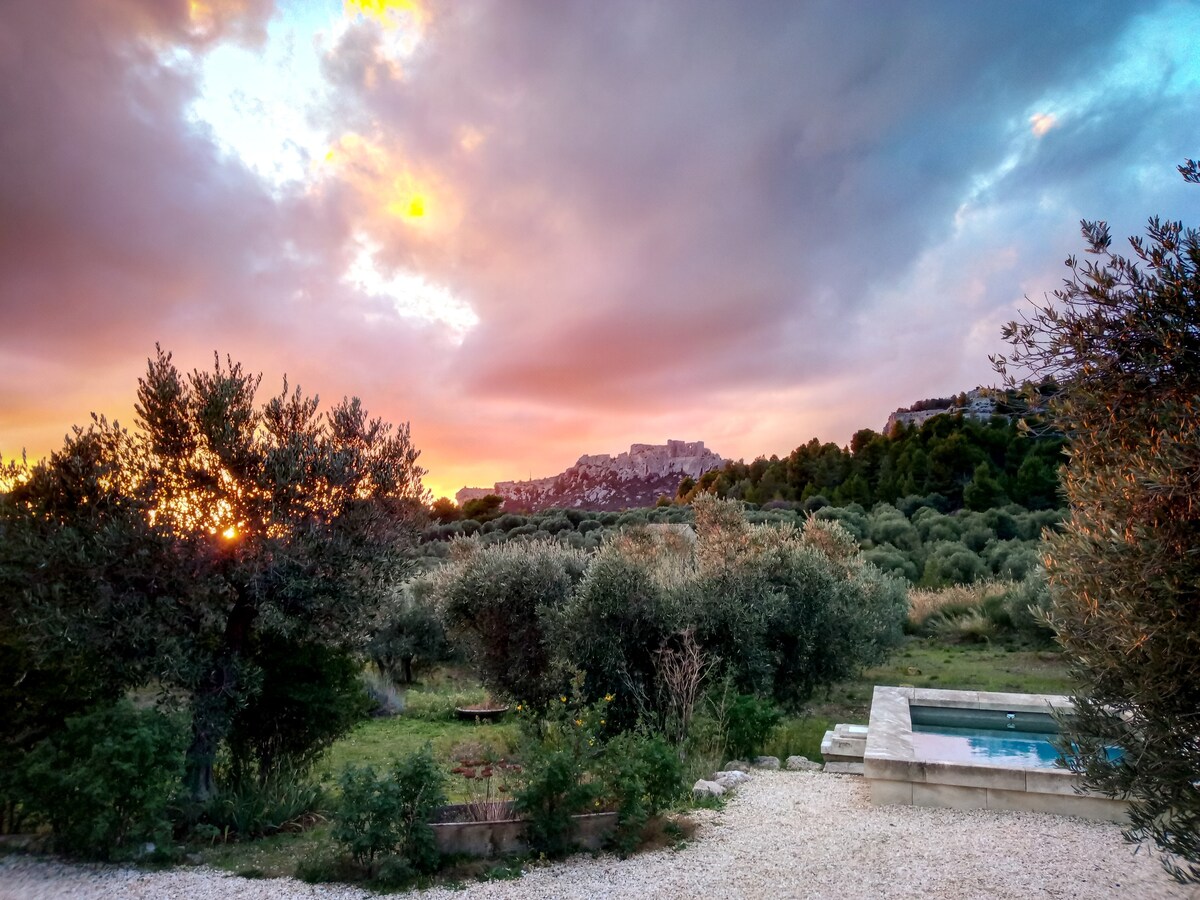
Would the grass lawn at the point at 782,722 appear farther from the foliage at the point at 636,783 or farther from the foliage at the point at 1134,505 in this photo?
the foliage at the point at 1134,505

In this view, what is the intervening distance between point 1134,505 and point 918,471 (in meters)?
40.8

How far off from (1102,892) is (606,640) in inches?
269

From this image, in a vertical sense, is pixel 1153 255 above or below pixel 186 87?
below

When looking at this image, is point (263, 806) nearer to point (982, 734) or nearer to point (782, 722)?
point (782, 722)

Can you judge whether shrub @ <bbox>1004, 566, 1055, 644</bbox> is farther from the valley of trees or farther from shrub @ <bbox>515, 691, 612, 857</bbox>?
shrub @ <bbox>515, 691, 612, 857</bbox>

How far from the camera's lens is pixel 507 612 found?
44.9 feet

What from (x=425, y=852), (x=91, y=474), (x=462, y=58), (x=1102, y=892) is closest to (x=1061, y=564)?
(x=1102, y=892)

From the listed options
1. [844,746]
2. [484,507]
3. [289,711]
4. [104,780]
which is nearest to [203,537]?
[289,711]

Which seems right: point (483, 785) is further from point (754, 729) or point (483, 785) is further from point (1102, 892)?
point (1102, 892)

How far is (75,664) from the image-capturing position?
6.44m

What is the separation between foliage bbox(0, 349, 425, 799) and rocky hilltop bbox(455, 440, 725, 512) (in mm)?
40032

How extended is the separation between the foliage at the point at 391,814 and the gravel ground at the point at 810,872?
331mm


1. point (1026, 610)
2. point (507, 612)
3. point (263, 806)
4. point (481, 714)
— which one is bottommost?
point (481, 714)

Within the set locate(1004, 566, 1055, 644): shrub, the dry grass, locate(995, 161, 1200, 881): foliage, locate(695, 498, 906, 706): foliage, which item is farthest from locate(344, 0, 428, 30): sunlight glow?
the dry grass
